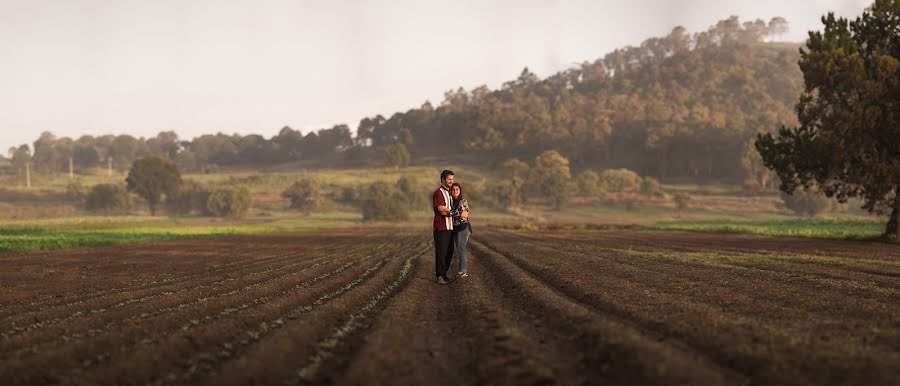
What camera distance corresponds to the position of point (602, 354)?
6.29 m

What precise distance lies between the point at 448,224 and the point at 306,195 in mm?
99142

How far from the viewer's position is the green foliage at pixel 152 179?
101 meters

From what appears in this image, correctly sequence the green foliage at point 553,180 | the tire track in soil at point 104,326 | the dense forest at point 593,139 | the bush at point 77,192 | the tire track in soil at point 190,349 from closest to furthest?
1. the tire track in soil at point 190,349
2. the tire track in soil at point 104,326
3. the green foliage at point 553,180
4. the bush at point 77,192
5. the dense forest at point 593,139

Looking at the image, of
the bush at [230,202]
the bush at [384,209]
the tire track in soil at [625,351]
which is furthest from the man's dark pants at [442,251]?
the bush at [230,202]

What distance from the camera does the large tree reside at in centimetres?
2997

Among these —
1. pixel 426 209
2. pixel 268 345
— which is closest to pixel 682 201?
pixel 426 209

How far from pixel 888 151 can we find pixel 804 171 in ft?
12.9

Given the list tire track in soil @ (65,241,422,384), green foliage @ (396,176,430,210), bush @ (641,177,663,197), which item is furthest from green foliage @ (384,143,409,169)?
tire track in soil @ (65,241,422,384)

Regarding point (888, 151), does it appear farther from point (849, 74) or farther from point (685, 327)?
point (685, 327)

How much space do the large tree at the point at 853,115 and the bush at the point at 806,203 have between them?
2702 inches

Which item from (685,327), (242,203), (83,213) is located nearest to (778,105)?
(242,203)

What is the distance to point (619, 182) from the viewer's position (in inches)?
4476

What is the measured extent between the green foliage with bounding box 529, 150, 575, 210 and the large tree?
2959 inches

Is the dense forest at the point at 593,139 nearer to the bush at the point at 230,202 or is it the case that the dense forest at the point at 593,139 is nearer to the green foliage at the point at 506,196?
the green foliage at the point at 506,196
